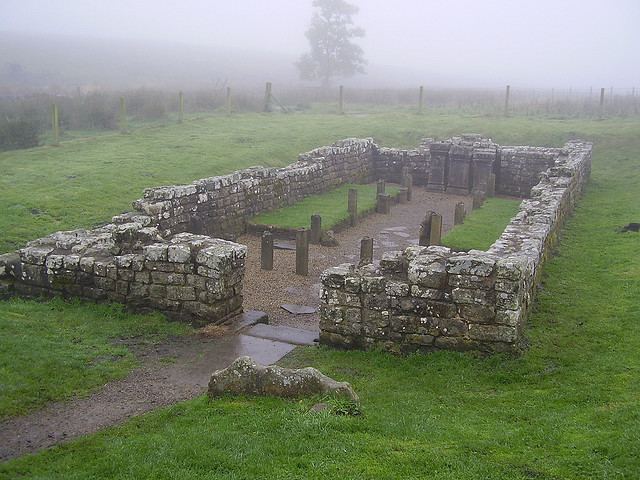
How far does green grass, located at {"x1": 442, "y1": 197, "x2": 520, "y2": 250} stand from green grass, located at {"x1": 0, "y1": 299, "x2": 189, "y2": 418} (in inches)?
308

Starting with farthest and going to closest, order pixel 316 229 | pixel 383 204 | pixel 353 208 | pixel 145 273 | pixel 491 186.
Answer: pixel 491 186 < pixel 383 204 < pixel 353 208 < pixel 316 229 < pixel 145 273

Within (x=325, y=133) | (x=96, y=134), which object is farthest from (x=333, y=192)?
(x=96, y=134)

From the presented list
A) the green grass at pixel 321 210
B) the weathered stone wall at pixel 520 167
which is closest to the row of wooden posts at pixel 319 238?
the green grass at pixel 321 210

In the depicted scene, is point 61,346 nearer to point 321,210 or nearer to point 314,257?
point 314,257

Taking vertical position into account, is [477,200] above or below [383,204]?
above

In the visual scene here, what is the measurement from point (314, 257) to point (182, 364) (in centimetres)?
729

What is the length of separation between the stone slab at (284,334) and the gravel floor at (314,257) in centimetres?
69

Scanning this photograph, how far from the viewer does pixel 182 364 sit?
966cm

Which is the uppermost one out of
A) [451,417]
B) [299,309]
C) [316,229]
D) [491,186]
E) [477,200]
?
[491,186]

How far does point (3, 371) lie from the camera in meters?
8.50

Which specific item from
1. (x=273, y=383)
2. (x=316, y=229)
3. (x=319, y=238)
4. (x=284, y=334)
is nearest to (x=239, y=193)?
(x=316, y=229)

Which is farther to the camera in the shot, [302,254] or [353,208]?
[353,208]

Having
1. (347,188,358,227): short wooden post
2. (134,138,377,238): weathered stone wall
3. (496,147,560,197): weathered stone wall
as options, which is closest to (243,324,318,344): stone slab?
(134,138,377,238): weathered stone wall

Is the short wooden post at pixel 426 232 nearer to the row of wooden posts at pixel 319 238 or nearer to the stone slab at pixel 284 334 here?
the row of wooden posts at pixel 319 238
